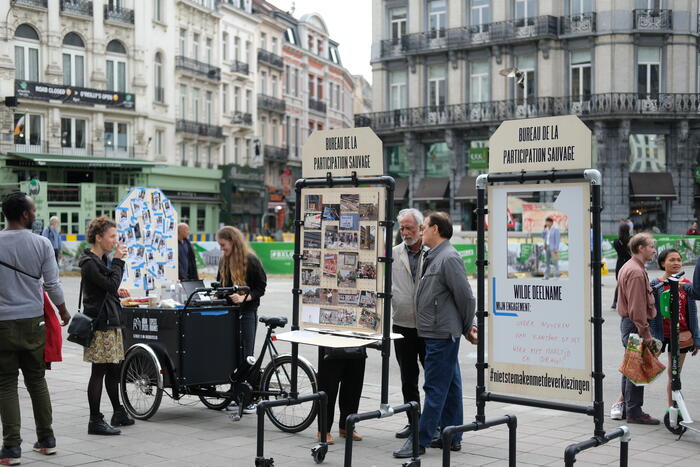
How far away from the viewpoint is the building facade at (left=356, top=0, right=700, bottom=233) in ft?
148

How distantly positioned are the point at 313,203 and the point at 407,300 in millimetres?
1195

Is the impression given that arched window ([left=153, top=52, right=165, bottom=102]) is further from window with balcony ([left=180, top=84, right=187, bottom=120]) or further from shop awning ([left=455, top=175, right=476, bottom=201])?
shop awning ([left=455, top=175, right=476, bottom=201])

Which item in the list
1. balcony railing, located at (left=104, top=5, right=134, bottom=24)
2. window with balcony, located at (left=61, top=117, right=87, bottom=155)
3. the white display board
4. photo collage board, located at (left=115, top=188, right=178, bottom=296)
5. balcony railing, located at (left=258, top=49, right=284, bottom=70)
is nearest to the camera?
the white display board

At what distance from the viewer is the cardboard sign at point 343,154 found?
8016 millimetres

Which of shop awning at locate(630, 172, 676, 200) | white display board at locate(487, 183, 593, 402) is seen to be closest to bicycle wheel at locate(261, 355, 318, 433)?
white display board at locate(487, 183, 593, 402)

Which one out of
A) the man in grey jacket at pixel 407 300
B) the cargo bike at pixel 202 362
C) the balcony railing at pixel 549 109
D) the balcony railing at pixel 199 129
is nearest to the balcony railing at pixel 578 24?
the balcony railing at pixel 549 109

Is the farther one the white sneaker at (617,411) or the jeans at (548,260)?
the white sneaker at (617,411)

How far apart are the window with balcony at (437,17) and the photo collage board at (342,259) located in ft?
140

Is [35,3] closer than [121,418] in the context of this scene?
No

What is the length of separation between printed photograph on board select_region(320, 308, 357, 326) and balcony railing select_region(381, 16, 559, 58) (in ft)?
131

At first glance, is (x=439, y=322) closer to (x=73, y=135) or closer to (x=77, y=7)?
(x=73, y=135)

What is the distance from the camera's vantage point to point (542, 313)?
6.98 metres

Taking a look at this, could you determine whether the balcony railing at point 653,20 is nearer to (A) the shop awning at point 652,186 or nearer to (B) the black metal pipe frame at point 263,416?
(A) the shop awning at point 652,186

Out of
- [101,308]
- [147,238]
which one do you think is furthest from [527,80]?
[101,308]
